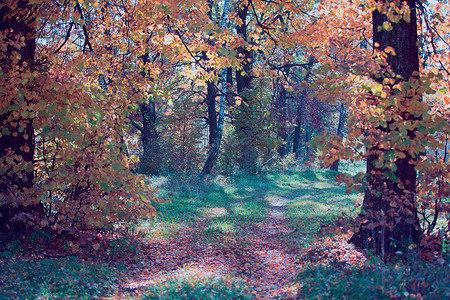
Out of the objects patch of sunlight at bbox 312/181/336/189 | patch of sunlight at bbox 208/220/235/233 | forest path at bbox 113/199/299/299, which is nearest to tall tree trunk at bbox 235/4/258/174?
patch of sunlight at bbox 312/181/336/189

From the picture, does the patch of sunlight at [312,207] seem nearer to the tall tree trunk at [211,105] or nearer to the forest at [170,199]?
the forest at [170,199]

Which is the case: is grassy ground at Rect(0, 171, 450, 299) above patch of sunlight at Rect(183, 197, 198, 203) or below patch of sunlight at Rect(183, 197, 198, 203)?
below

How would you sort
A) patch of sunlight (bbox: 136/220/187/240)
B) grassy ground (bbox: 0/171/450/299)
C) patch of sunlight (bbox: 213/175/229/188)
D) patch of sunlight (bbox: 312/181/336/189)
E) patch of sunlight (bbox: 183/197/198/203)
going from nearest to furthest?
grassy ground (bbox: 0/171/450/299), patch of sunlight (bbox: 136/220/187/240), patch of sunlight (bbox: 183/197/198/203), patch of sunlight (bbox: 213/175/229/188), patch of sunlight (bbox: 312/181/336/189)

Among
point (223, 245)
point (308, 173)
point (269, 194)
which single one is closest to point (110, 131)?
point (223, 245)

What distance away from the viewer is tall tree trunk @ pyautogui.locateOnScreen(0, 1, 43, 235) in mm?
4871

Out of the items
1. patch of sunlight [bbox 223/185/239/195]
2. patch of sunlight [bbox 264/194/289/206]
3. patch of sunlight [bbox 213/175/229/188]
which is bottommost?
patch of sunlight [bbox 264/194/289/206]

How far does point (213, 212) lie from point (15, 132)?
5.67m

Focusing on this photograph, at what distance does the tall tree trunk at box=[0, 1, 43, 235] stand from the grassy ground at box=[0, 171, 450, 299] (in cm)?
71

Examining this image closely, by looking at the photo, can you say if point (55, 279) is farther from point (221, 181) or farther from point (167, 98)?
point (221, 181)

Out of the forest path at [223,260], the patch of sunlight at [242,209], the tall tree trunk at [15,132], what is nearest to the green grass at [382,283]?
the forest path at [223,260]

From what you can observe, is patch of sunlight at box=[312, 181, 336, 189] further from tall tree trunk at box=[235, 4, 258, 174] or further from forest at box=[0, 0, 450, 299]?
forest at box=[0, 0, 450, 299]

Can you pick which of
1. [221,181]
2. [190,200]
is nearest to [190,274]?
[190,200]

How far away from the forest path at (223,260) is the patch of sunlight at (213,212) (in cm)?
100

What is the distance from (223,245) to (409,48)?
4.52 m
